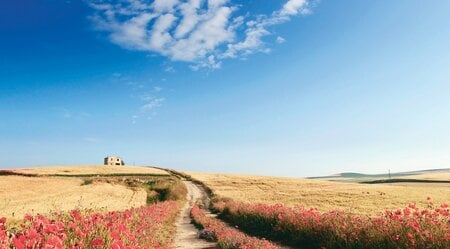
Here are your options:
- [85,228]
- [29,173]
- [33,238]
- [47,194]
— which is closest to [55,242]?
[33,238]

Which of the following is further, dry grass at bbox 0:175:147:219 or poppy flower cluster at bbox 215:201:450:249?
dry grass at bbox 0:175:147:219

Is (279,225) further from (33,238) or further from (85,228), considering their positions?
(33,238)

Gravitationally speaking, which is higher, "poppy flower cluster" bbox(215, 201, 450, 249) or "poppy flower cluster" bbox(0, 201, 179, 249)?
"poppy flower cluster" bbox(0, 201, 179, 249)

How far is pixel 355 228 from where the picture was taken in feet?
42.0

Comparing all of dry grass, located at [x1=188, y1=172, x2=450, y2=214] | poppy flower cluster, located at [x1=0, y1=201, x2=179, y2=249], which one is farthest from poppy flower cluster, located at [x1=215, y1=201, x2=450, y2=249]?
poppy flower cluster, located at [x1=0, y1=201, x2=179, y2=249]

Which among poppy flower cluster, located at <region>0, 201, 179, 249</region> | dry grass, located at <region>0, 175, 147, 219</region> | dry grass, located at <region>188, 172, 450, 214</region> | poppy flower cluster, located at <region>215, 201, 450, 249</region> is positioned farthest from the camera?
dry grass, located at <region>0, 175, 147, 219</region>

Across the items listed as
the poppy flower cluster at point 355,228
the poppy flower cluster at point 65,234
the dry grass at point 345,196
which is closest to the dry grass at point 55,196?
the dry grass at point 345,196

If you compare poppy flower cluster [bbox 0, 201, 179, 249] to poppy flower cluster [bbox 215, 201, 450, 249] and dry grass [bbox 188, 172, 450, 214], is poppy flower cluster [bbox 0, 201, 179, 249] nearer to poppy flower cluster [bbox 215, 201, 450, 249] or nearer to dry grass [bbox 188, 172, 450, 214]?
poppy flower cluster [bbox 215, 201, 450, 249]

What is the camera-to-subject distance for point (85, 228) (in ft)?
20.7

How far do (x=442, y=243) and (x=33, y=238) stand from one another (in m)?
A: 9.05

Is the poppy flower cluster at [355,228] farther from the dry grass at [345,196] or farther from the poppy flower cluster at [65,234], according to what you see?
the poppy flower cluster at [65,234]

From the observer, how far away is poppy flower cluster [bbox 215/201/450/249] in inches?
385

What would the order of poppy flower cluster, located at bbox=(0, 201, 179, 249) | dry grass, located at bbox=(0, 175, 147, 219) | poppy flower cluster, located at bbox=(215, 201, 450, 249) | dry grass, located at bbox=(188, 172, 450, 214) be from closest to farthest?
1. poppy flower cluster, located at bbox=(0, 201, 179, 249)
2. poppy flower cluster, located at bbox=(215, 201, 450, 249)
3. dry grass, located at bbox=(188, 172, 450, 214)
4. dry grass, located at bbox=(0, 175, 147, 219)

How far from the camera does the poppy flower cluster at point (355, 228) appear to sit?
977 centimetres
